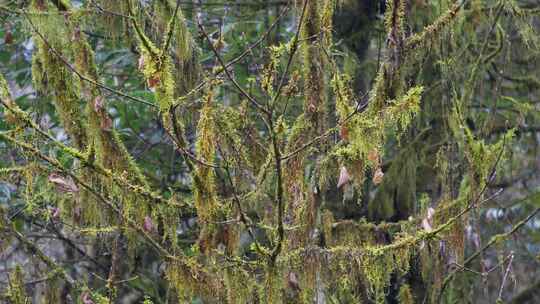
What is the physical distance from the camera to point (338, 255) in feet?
9.36

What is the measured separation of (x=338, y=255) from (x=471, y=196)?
636mm

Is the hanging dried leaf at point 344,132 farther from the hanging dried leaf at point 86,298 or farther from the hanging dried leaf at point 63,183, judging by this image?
the hanging dried leaf at point 86,298

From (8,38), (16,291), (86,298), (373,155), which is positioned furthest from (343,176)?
(8,38)

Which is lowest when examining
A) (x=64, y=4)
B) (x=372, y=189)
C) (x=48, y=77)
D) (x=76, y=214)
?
(x=372, y=189)

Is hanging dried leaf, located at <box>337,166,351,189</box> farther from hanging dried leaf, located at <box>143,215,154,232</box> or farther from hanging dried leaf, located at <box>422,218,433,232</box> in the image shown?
hanging dried leaf, located at <box>143,215,154,232</box>

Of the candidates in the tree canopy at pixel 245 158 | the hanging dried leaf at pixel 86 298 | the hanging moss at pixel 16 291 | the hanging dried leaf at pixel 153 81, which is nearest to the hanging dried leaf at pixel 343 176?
the tree canopy at pixel 245 158

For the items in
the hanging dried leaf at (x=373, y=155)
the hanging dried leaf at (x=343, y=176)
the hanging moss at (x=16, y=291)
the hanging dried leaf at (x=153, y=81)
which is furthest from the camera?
the hanging moss at (x=16, y=291)

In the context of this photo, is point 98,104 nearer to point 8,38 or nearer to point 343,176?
point 343,176

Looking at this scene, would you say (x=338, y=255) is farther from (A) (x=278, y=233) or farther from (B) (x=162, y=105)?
(B) (x=162, y=105)

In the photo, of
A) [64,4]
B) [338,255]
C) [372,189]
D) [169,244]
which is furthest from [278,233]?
[372,189]

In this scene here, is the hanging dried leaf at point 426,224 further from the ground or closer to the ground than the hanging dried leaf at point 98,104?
closer to the ground

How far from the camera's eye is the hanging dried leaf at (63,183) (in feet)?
9.02

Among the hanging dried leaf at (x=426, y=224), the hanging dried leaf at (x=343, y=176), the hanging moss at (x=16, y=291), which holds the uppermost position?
the hanging dried leaf at (x=343, y=176)

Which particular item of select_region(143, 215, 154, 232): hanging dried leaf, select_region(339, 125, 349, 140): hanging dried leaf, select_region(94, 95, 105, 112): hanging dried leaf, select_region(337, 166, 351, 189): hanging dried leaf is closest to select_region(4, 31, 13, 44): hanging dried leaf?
select_region(94, 95, 105, 112): hanging dried leaf
